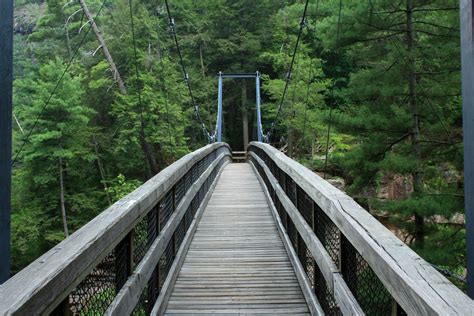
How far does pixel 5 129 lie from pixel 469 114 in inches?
61.5

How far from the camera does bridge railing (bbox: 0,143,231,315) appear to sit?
1038 millimetres

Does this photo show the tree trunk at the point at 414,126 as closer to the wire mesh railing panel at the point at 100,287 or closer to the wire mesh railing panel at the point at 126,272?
the wire mesh railing panel at the point at 126,272

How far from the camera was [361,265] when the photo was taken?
1868 millimetres

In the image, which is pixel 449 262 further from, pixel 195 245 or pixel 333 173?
pixel 333 173

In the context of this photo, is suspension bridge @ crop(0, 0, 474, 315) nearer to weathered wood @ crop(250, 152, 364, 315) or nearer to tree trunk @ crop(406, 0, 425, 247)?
weathered wood @ crop(250, 152, 364, 315)

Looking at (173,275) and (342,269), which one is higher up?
(342,269)

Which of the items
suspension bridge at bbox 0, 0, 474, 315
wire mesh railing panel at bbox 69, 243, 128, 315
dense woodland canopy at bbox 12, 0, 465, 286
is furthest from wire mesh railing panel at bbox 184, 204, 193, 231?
dense woodland canopy at bbox 12, 0, 465, 286

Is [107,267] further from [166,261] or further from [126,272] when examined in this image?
[166,261]

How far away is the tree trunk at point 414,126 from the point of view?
750 centimetres

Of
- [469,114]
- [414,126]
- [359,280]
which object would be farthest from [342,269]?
[414,126]

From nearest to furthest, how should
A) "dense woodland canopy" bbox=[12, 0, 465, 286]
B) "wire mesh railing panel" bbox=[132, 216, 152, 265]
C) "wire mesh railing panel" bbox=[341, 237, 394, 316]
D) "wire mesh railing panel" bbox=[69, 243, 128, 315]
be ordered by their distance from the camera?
"wire mesh railing panel" bbox=[69, 243, 128, 315] → "wire mesh railing panel" bbox=[341, 237, 394, 316] → "wire mesh railing panel" bbox=[132, 216, 152, 265] → "dense woodland canopy" bbox=[12, 0, 465, 286]

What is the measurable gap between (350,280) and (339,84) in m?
21.3

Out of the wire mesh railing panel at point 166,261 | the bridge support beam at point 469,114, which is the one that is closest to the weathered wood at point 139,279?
the wire mesh railing panel at point 166,261

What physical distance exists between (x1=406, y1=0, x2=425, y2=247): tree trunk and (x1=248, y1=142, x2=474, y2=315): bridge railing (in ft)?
15.5
